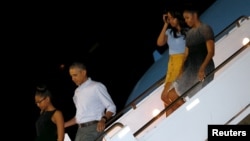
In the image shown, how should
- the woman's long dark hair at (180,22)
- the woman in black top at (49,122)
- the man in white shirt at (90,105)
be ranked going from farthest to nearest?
the woman's long dark hair at (180,22) < the man in white shirt at (90,105) < the woman in black top at (49,122)

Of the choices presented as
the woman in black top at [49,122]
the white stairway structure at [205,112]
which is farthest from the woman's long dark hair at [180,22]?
the woman in black top at [49,122]

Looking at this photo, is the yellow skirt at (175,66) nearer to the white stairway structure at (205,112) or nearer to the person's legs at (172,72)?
the person's legs at (172,72)

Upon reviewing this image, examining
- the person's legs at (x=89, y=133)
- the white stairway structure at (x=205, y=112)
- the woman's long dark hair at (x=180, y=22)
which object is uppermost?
the woman's long dark hair at (x=180, y=22)

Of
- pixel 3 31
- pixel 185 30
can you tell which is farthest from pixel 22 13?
pixel 185 30

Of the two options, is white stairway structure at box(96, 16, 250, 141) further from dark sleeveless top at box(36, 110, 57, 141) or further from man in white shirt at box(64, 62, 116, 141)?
dark sleeveless top at box(36, 110, 57, 141)

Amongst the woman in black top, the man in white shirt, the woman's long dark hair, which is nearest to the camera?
the woman in black top

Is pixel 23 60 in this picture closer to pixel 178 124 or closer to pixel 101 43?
pixel 101 43

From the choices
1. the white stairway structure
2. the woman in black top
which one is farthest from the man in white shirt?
the woman in black top

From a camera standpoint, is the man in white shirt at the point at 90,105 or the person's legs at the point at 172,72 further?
the person's legs at the point at 172,72

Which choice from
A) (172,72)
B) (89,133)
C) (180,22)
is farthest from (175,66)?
(89,133)

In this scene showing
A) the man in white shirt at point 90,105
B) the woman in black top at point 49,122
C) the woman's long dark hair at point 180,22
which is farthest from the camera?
the woman's long dark hair at point 180,22

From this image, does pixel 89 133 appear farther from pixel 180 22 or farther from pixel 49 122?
pixel 180 22

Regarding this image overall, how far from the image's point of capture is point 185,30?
5.92m

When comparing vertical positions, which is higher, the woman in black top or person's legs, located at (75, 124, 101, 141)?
the woman in black top
